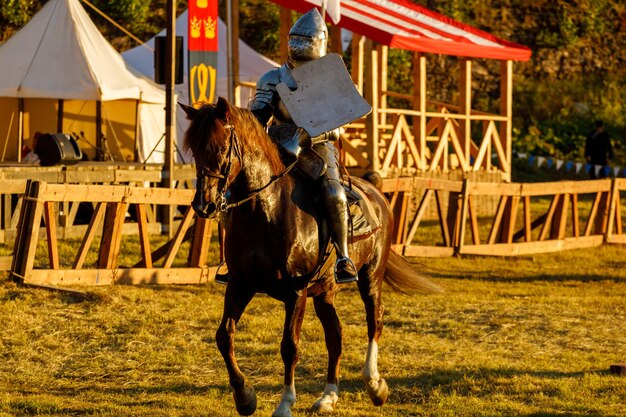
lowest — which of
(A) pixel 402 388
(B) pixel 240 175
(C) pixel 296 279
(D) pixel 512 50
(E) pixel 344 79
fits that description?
(A) pixel 402 388

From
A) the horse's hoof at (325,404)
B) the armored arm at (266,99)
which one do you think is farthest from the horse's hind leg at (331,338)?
the armored arm at (266,99)

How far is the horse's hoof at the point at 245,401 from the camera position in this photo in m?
8.20

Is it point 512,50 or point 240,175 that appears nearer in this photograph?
point 240,175

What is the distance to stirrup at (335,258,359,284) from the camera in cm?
888

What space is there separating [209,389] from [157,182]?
33.5 ft

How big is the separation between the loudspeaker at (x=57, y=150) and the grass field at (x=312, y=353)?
15.4 feet

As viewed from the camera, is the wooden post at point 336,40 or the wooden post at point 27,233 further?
the wooden post at point 336,40

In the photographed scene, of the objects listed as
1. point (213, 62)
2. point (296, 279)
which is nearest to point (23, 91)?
point (213, 62)

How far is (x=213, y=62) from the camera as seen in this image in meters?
17.8

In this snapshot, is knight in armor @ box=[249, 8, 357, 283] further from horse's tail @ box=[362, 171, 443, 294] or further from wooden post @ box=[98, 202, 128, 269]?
wooden post @ box=[98, 202, 128, 269]

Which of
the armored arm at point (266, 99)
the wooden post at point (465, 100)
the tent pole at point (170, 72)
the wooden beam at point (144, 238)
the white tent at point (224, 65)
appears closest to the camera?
the armored arm at point (266, 99)

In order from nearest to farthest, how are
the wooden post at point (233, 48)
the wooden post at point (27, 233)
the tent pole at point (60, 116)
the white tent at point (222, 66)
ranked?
1. the wooden post at point (27, 233)
2. the wooden post at point (233, 48)
3. the tent pole at point (60, 116)
4. the white tent at point (222, 66)

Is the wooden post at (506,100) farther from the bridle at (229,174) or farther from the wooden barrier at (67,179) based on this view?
the bridle at (229,174)

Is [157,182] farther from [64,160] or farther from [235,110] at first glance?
[235,110]
